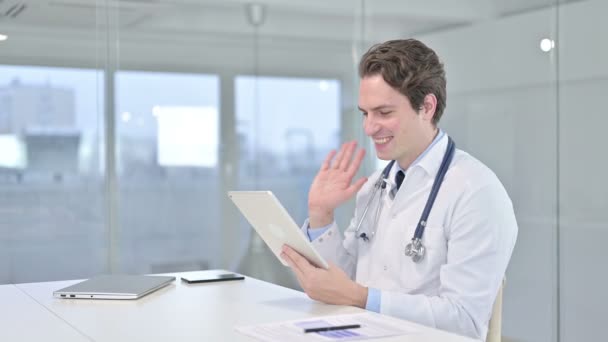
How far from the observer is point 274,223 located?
2.30 meters

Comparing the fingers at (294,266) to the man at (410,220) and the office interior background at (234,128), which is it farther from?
the office interior background at (234,128)

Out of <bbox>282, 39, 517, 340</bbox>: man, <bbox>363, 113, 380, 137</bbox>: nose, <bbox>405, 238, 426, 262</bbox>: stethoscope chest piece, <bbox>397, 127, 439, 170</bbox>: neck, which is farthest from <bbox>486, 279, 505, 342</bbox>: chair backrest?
<bbox>363, 113, 380, 137</bbox>: nose

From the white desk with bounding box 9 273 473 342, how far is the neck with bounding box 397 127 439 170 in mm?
547

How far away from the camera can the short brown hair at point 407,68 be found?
2.51 meters

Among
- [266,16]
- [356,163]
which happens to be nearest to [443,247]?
[356,163]

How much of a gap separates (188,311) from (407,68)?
0.98 meters

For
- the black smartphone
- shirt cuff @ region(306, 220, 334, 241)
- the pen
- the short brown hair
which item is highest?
the short brown hair

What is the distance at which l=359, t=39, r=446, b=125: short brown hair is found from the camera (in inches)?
99.0

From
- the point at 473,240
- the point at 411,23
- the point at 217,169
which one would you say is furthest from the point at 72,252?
the point at 473,240

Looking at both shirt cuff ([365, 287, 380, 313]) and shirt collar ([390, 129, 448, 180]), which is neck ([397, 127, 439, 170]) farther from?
shirt cuff ([365, 287, 380, 313])

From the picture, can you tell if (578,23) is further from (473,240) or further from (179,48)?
(473,240)

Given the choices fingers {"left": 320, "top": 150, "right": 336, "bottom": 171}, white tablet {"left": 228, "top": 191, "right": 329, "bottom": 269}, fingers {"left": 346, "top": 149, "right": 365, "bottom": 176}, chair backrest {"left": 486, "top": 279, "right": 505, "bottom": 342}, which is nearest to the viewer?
white tablet {"left": 228, "top": 191, "right": 329, "bottom": 269}

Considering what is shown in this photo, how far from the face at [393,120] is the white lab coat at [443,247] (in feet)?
0.21

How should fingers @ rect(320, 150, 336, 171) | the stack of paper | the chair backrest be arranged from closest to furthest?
the stack of paper, the chair backrest, fingers @ rect(320, 150, 336, 171)
